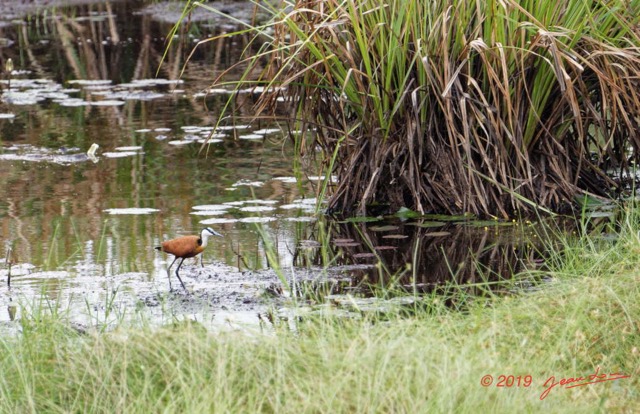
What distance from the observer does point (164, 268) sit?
5.77 meters

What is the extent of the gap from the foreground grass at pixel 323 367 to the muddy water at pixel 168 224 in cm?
36

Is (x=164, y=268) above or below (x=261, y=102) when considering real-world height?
below

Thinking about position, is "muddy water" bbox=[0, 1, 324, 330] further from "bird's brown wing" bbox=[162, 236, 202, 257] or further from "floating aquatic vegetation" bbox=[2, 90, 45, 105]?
"bird's brown wing" bbox=[162, 236, 202, 257]

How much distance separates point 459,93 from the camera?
6199mm

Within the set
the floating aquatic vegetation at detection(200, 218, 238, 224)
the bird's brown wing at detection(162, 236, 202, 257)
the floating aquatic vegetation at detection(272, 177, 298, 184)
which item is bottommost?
the floating aquatic vegetation at detection(272, 177, 298, 184)

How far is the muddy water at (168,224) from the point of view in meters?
5.21

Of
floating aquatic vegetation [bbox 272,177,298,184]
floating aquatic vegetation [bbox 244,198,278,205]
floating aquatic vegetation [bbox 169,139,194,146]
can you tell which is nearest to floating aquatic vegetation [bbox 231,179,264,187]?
floating aquatic vegetation [bbox 272,177,298,184]

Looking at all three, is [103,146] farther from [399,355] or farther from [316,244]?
[399,355]

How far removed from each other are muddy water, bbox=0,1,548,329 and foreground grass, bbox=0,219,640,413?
365 mm

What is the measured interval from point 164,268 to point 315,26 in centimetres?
144

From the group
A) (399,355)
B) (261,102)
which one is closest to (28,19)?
(261,102)

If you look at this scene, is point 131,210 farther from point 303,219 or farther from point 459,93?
point 459,93
